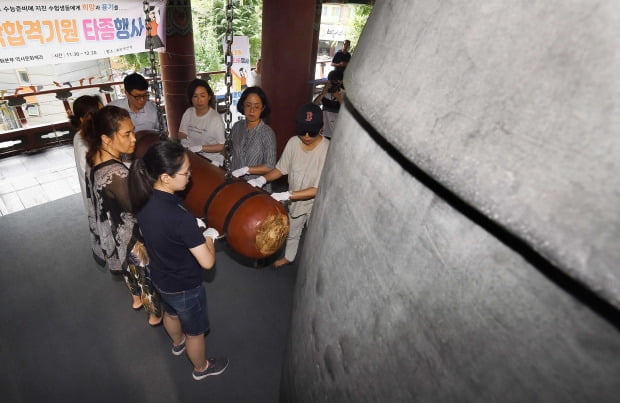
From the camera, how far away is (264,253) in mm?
2219

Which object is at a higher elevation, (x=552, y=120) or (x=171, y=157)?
(x=552, y=120)

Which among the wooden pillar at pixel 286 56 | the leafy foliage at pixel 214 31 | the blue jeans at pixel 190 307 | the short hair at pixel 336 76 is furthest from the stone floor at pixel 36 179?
the leafy foliage at pixel 214 31

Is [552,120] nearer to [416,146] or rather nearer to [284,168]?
[416,146]

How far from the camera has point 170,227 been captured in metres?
1.88

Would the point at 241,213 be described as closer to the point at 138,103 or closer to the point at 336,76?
the point at 138,103

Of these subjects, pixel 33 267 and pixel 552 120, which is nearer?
pixel 552 120

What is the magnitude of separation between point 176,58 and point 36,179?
3.31m

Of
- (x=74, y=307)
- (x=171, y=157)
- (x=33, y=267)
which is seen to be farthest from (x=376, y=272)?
(x=33, y=267)

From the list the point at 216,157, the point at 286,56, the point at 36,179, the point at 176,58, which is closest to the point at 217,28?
the point at 176,58

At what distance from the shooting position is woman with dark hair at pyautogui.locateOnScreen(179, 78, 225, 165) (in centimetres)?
375

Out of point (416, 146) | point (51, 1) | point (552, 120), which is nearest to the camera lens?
point (552, 120)

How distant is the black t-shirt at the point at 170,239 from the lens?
6.15 feet

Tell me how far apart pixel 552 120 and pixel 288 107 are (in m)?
5.16

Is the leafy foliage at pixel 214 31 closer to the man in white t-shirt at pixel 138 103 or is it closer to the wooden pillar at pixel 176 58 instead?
the wooden pillar at pixel 176 58
